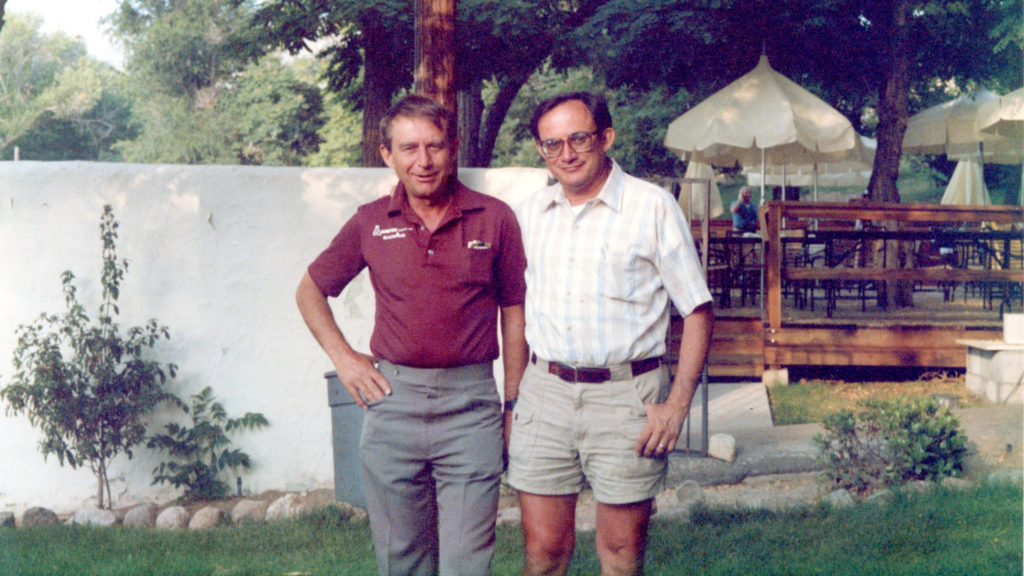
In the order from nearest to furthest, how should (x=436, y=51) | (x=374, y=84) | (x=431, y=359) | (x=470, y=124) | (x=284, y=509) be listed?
(x=431, y=359), (x=436, y=51), (x=284, y=509), (x=374, y=84), (x=470, y=124)

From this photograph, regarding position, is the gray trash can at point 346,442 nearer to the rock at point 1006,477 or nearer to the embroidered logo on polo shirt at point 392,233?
the embroidered logo on polo shirt at point 392,233

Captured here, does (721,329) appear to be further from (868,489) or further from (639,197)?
(639,197)

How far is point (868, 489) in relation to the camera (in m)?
6.07

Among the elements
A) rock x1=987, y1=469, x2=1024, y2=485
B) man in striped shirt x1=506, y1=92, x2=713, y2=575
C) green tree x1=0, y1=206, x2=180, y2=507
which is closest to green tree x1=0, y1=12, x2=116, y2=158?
green tree x1=0, y1=206, x2=180, y2=507

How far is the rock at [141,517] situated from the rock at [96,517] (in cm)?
9

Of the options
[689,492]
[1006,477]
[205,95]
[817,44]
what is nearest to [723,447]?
[689,492]

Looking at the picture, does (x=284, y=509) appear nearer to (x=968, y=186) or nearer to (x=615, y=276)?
(x=615, y=276)

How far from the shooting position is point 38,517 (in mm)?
6469

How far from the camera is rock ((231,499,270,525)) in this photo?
20.2 ft

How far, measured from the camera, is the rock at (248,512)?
20.2 feet

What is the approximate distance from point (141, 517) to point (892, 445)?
4.45m


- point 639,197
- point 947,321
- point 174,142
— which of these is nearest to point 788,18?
point 947,321

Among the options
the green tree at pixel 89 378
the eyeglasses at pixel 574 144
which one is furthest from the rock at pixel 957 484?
the green tree at pixel 89 378

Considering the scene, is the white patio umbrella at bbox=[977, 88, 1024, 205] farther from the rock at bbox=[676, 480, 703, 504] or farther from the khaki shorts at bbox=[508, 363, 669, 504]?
the khaki shorts at bbox=[508, 363, 669, 504]
